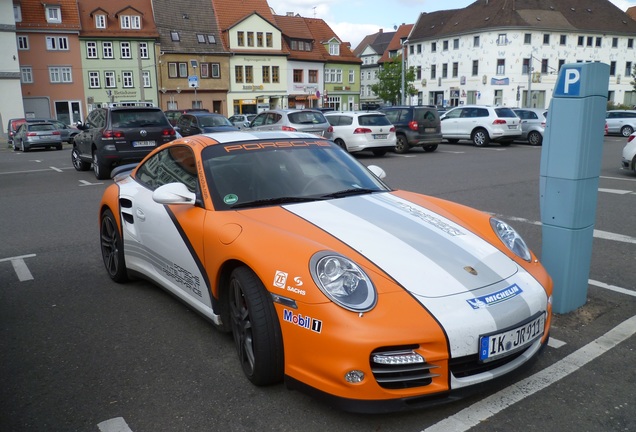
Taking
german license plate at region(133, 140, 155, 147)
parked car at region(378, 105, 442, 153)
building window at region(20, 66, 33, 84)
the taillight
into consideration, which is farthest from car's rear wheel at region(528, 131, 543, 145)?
building window at region(20, 66, 33, 84)

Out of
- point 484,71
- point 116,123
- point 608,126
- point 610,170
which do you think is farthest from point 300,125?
point 484,71

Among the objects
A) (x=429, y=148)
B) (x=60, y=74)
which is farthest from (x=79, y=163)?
(x=60, y=74)

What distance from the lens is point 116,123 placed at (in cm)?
1405

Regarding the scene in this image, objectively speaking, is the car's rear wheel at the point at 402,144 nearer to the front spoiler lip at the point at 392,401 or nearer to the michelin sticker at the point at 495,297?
the michelin sticker at the point at 495,297

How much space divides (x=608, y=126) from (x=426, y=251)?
31747mm

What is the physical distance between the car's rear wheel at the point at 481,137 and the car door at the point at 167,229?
2057 cm

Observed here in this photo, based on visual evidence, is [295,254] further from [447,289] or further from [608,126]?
[608,126]

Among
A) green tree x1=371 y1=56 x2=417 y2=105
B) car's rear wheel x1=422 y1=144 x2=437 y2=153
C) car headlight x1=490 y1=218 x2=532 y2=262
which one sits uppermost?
green tree x1=371 y1=56 x2=417 y2=105

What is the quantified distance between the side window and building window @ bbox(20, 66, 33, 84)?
172 feet

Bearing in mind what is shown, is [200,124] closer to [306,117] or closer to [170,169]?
[306,117]

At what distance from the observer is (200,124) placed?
2117 centimetres

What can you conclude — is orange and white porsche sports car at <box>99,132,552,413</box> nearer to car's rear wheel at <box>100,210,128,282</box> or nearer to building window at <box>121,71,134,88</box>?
car's rear wheel at <box>100,210,128,282</box>

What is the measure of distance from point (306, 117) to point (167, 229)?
15.2 m

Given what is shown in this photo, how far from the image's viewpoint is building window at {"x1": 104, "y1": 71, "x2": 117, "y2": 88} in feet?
177
